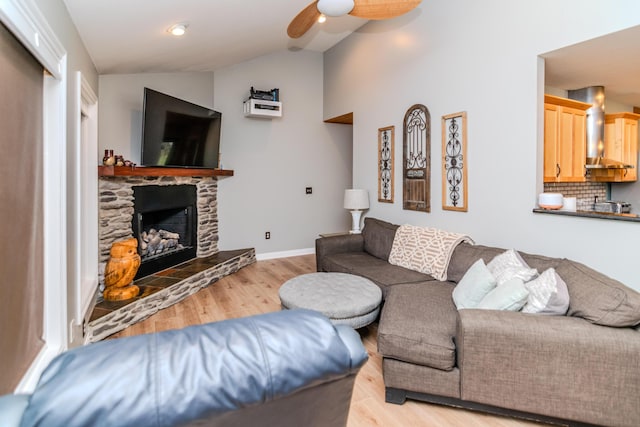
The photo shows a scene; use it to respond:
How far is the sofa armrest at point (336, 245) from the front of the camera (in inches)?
159

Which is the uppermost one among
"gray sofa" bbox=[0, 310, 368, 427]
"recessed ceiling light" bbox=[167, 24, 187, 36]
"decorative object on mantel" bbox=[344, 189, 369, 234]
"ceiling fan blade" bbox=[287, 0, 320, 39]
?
"recessed ceiling light" bbox=[167, 24, 187, 36]

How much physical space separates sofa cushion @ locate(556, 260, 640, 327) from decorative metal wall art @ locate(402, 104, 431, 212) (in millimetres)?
1865

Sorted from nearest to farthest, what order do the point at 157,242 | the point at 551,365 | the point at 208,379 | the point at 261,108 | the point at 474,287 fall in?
the point at 208,379 < the point at 551,365 < the point at 474,287 < the point at 157,242 < the point at 261,108

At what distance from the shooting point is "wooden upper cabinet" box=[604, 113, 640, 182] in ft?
13.6

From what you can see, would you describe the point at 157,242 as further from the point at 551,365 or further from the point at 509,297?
the point at 551,365

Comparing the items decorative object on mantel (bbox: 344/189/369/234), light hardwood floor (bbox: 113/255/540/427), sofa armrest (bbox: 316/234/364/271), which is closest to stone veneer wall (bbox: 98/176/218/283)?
light hardwood floor (bbox: 113/255/540/427)

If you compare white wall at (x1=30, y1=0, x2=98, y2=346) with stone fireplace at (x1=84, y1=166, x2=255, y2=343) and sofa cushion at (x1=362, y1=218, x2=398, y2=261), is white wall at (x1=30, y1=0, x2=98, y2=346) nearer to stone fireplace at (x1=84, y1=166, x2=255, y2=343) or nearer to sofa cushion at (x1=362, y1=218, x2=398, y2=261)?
stone fireplace at (x1=84, y1=166, x2=255, y2=343)

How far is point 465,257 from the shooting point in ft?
9.52

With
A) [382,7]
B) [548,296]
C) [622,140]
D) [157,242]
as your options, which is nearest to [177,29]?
[382,7]

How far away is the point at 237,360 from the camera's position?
2.26 ft

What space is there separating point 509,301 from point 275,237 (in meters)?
4.20

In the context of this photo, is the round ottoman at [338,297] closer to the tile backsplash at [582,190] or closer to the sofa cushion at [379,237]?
the sofa cushion at [379,237]

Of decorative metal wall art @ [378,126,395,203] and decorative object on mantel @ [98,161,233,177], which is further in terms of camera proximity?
decorative metal wall art @ [378,126,395,203]

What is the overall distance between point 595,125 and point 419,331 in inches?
127
